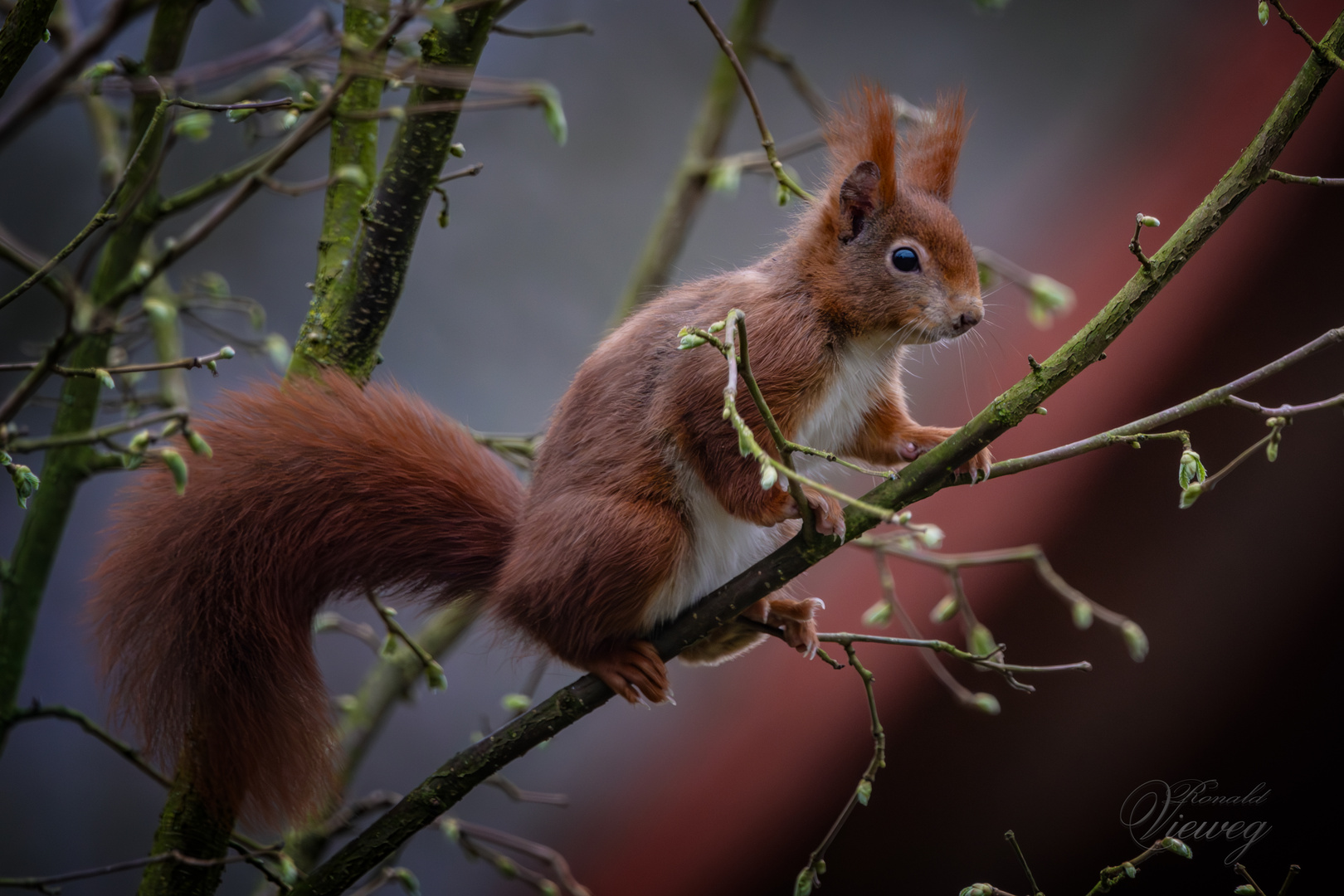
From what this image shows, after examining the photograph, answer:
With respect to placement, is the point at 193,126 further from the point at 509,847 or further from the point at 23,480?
the point at 509,847

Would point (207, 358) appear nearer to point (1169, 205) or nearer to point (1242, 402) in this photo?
point (1242, 402)

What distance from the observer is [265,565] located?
129cm

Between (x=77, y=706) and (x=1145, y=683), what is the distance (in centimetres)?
250

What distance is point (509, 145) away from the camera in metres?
2.83

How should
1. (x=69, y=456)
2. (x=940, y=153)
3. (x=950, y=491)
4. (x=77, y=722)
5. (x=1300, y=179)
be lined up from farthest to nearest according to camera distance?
(x=950, y=491)
(x=940, y=153)
(x=69, y=456)
(x=77, y=722)
(x=1300, y=179)

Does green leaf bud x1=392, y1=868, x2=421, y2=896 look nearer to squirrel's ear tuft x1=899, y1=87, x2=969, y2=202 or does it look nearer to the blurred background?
the blurred background

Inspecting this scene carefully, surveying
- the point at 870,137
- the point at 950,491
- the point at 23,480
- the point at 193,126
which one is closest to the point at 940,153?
the point at 870,137

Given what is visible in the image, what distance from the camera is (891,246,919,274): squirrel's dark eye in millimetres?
1336

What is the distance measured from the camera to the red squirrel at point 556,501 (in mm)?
1256

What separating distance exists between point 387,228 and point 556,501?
0.46 metres

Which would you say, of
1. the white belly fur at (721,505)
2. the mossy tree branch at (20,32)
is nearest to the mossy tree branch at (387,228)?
the mossy tree branch at (20,32)

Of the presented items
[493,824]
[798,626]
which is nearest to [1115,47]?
[798,626]

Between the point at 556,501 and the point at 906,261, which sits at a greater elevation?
the point at 906,261

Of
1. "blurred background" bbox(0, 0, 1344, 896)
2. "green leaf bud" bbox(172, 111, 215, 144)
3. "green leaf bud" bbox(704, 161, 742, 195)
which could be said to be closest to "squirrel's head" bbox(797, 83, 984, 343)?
"green leaf bud" bbox(704, 161, 742, 195)
